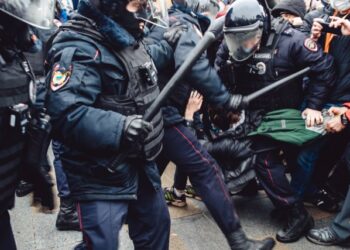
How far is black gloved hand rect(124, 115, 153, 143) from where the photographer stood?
1.86 m

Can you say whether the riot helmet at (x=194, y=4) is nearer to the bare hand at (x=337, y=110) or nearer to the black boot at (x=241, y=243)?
the bare hand at (x=337, y=110)

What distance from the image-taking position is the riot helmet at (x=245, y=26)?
2848 mm

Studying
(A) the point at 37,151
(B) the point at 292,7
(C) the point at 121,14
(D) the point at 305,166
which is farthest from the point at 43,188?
(B) the point at 292,7

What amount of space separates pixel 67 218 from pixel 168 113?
4.08ft

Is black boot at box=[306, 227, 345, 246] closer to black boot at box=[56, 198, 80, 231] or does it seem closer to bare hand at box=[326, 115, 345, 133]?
bare hand at box=[326, 115, 345, 133]

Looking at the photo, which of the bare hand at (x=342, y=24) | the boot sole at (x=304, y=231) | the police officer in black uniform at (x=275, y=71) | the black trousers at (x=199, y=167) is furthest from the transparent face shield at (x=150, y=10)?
the boot sole at (x=304, y=231)

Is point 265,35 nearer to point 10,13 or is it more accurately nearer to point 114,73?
point 114,73

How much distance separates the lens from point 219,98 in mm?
2670

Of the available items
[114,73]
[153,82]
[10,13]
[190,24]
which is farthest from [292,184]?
[10,13]

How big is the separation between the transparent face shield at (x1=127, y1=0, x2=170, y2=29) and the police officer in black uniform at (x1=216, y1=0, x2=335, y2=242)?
68cm

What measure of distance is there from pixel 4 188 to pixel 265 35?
6.95 feet

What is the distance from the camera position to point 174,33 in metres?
2.70

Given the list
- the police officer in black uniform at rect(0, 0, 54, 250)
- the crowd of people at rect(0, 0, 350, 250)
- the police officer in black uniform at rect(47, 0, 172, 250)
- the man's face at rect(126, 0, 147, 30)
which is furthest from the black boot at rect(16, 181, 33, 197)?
the man's face at rect(126, 0, 147, 30)

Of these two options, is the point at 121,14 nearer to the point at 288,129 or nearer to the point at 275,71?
the point at 275,71
